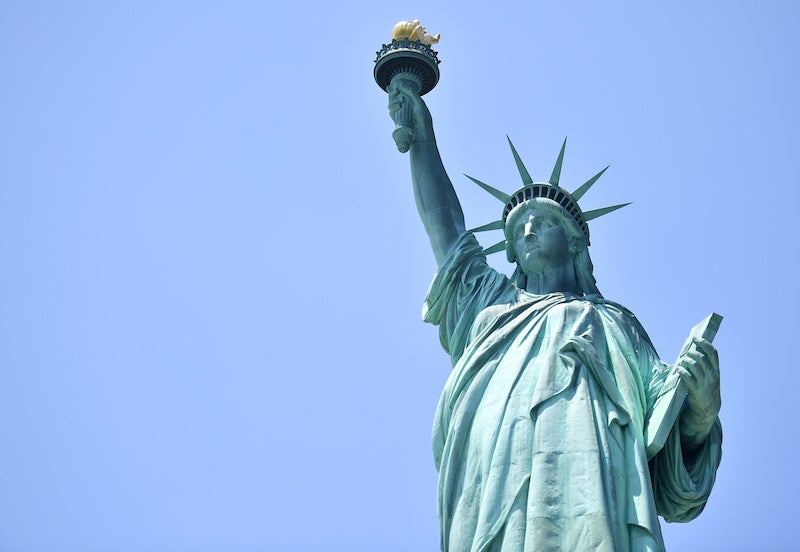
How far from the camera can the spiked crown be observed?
14.6m

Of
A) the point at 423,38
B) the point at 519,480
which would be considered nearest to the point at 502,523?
the point at 519,480

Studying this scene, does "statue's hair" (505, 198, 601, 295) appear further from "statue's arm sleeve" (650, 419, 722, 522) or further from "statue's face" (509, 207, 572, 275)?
"statue's arm sleeve" (650, 419, 722, 522)

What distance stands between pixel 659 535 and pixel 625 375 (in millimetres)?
1784

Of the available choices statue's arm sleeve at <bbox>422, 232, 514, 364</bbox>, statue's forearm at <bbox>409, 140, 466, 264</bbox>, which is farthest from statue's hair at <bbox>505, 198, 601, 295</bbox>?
statue's forearm at <bbox>409, 140, 466, 264</bbox>

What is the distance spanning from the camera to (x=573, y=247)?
14641 mm

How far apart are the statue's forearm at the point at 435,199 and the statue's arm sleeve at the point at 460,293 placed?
0.69 feet

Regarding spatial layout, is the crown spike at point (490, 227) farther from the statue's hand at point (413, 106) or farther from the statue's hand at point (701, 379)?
the statue's hand at point (701, 379)

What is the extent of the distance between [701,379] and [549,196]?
299cm

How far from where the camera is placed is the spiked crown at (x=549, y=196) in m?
14.6

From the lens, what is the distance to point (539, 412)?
12.5 metres

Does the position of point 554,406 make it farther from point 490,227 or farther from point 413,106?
point 413,106

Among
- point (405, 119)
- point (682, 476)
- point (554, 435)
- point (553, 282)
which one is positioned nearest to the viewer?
point (554, 435)

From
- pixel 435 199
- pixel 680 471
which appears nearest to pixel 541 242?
pixel 435 199

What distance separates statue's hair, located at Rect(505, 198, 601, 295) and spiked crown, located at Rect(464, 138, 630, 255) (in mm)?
65
